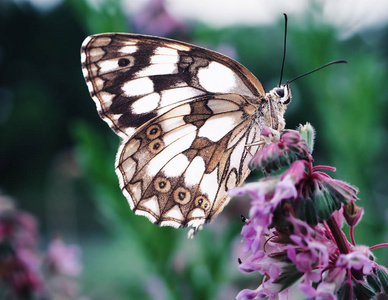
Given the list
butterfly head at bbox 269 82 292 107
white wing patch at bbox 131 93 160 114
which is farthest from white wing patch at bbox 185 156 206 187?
butterfly head at bbox 269 82 292 107

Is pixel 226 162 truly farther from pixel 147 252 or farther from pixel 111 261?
pixel 111 261

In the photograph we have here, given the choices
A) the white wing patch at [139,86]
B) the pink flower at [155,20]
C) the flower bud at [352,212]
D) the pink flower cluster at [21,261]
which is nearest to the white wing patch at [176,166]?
the white wing patch at [139,86]

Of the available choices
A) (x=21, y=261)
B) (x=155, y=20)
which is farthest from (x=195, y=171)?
(x=155, y=20)

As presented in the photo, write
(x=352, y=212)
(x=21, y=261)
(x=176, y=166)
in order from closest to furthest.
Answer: (x=352, y=212), (x=176, y=166), (x=21, y=261)

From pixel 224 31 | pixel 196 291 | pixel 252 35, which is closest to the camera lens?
pixel 196 291

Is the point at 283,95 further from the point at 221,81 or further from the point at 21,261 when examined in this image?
the point at 21,261

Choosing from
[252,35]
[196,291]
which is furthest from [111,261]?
[196,291]

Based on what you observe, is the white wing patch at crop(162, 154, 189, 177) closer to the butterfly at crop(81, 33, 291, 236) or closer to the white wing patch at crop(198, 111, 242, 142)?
the butterfly at crop(81, 33, 291, 236)
